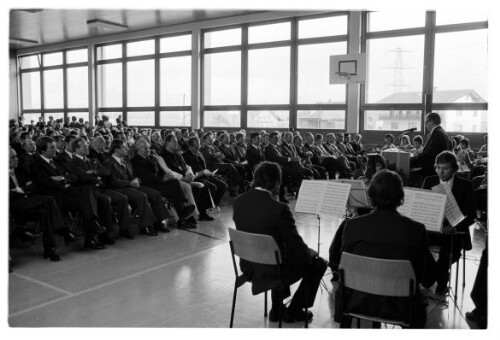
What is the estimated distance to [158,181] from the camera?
6.03 m

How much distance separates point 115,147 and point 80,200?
38.9 inches

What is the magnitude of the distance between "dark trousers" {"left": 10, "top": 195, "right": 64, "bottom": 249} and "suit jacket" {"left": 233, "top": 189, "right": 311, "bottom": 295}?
248 cm

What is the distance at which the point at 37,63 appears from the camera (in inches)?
802

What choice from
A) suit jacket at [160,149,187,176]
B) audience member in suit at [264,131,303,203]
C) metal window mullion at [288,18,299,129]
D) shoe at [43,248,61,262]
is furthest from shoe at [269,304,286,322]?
metal window mullion at [288,18,299,129]

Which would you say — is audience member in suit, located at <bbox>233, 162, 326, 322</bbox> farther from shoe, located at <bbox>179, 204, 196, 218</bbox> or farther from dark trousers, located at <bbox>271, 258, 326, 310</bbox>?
shoe, located at <bbox>179, 204, 196, 218</bbox>

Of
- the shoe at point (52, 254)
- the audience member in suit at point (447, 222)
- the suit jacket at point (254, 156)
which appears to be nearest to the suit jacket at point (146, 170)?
the shoe at point (52, 254)

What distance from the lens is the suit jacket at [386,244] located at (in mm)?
2451

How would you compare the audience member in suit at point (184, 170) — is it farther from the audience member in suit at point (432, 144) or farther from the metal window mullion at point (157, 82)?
the metal window mullion at point (157, 82)

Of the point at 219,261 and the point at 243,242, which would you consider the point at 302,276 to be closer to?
the point at 243,242

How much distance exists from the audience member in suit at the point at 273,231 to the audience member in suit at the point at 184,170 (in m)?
3.40

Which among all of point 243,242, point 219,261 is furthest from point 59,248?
point 243,242

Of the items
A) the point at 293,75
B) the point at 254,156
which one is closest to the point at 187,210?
the point at 254,156

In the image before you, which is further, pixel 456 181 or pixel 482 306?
pixel 456 181
